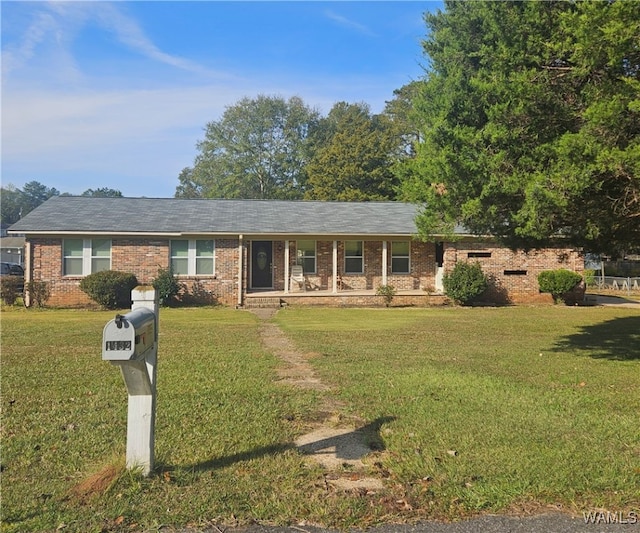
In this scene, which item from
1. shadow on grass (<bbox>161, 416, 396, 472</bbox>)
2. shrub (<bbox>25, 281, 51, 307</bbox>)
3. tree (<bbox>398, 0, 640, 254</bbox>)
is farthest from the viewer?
shrub (<bbox>25, 281, 51, 307</bbox>)

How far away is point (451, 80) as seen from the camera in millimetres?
8000

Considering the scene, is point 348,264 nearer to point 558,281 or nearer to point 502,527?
→ point 558,281

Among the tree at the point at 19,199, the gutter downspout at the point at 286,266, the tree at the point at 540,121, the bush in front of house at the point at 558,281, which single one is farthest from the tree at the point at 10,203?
the tree at the point at 540,121

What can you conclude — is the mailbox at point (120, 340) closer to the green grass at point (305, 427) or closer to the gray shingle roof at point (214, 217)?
the green grass at point (305, 427)

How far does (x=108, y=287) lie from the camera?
1806 centimetres

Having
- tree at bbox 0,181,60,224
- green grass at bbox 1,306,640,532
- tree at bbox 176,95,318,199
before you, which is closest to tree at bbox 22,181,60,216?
tree at bbox 0,181,60,224

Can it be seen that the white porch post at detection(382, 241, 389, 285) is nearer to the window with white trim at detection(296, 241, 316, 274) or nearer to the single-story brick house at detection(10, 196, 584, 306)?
the single-story brick house at detection(10, 196, 584, 306)

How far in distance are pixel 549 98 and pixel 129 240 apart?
16123mm

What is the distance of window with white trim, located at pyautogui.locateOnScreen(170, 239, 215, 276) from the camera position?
19844 mm

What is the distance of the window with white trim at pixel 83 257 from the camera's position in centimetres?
1923

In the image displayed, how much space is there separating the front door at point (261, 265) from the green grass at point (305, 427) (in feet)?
37.9

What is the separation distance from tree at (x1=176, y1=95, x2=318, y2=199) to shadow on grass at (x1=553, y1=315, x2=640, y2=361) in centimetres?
3913

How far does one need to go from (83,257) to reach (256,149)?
117 feet

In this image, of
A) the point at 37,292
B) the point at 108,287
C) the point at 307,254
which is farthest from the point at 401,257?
the point at 37,292
